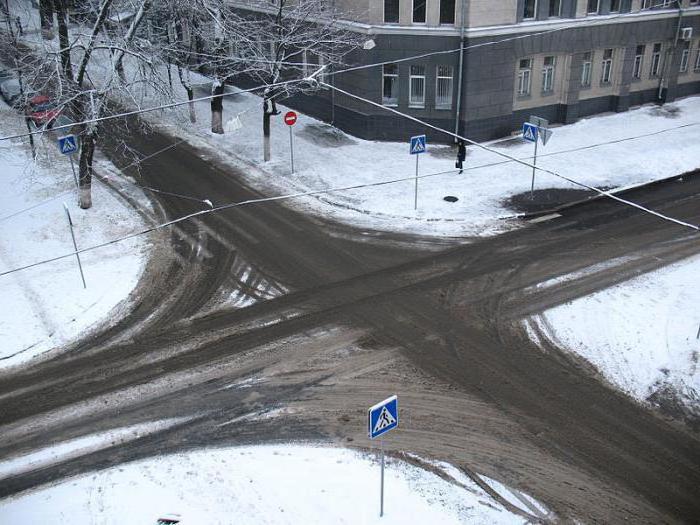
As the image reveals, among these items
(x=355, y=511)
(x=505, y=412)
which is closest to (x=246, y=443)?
(x=355, y=511)

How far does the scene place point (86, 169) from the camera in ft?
64.1

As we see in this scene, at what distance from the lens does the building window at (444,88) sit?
2519cm

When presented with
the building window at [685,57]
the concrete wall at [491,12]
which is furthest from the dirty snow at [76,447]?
the building window at [685,57]

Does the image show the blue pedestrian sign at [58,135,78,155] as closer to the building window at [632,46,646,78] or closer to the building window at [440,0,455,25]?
the building window at [440,0,455,25]

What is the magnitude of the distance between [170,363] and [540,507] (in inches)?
287

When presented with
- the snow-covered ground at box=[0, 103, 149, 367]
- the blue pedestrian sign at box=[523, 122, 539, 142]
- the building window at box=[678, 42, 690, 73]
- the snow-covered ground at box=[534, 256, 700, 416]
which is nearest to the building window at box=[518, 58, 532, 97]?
the blue pedestrian sign at box=[523, 122, 539, 142]

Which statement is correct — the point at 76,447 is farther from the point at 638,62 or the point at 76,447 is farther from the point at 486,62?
the point at 638,62

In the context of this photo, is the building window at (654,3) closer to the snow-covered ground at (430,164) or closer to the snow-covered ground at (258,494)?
the snow-covered ground at (430,164)

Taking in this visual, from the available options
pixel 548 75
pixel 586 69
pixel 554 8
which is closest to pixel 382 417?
pixel 548 75

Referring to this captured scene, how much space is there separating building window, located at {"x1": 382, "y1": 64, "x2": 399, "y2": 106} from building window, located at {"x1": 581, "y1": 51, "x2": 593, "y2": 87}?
26.7 feet

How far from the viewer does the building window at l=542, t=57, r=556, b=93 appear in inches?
1051

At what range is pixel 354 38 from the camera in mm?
25078

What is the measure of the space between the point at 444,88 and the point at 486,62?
1.76m

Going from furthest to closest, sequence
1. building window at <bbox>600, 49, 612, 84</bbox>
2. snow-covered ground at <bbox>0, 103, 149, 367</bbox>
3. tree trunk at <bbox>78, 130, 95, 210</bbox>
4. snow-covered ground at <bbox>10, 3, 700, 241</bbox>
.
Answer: building window at <bbox>600, 49, 612, 84</bbox>, snow-covered ground at <bbox>10, 3, 700, 241</bbox>, tree trunk at <bbox>78, 130, 95, 210</bbox>, snow-covered ground at <bbox>0, 103, 149, 367</bbox>
